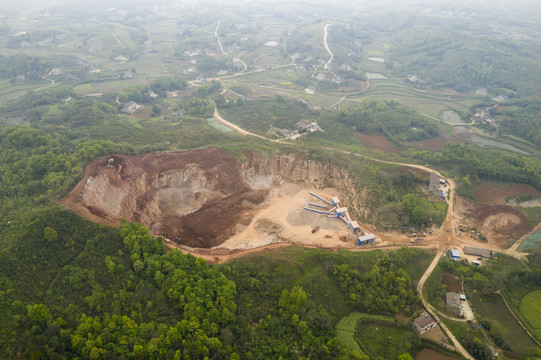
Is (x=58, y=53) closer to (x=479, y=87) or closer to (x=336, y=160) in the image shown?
(x=336, y=160)

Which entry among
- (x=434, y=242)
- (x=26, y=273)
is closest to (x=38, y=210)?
(x=26, y=273)

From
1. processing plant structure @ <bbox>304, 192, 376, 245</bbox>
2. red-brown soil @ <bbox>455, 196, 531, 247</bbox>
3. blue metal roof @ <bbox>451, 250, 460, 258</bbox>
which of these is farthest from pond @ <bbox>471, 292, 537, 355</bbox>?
processing plant structure @ <bbox>304, 192, 376, 245</bbox>

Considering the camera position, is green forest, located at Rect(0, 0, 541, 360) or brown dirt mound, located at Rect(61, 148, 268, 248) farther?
brown dirt mound, located at Rect(61, 148, 268, 248)

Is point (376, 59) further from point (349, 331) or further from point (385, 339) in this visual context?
point (349, 331)

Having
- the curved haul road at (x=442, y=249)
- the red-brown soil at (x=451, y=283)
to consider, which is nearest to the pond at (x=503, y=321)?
the red-brown soil at (x=451, y=283)

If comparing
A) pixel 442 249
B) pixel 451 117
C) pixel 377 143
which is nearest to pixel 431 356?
pixel 442 249

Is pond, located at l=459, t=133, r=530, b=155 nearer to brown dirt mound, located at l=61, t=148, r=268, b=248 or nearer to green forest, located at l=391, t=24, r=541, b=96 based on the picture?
green forest, located at l=391, t=24, r=541, b=96
